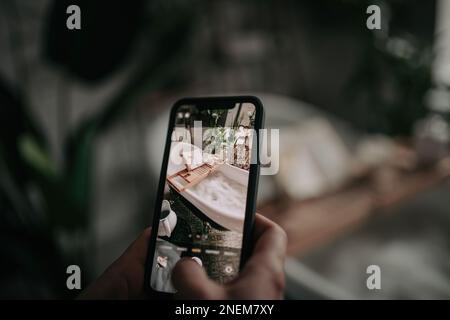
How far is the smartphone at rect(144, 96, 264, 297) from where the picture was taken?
256mm

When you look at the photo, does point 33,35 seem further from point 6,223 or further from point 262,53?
point 262,53

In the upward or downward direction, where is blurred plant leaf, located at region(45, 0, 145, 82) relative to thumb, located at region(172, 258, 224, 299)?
upward

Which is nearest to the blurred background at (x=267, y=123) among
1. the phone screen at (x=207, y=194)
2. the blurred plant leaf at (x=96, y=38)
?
the blurred plant leaf at (x=96, y=38)

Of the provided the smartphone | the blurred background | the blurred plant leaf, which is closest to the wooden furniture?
the smartphone

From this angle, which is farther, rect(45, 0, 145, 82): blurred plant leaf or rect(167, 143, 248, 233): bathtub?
rect(45, 0, 145, 82): blurred plant leaf

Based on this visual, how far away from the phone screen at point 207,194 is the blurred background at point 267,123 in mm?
103

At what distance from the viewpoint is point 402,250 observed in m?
0.76

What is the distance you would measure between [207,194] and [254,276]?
0.07 m

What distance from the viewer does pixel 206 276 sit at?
26cm

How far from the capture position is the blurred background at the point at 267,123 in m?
0.62

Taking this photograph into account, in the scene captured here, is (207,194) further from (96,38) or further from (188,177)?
(96,38)

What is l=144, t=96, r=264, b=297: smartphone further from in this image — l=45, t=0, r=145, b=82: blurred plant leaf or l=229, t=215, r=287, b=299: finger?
l=45, t=0, r=145, b=82: blurred plant leaf

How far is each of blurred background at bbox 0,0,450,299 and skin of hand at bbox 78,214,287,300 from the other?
86mm

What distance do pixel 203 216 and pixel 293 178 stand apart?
0.81m
